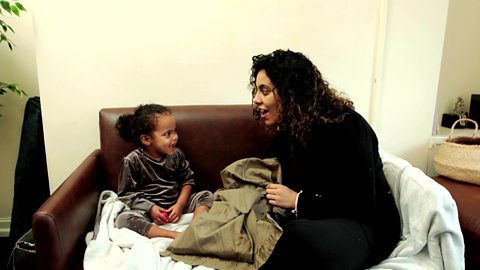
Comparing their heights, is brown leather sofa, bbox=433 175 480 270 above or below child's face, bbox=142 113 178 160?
below

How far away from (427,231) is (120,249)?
3.19ft

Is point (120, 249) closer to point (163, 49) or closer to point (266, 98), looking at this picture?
point (266, 98)

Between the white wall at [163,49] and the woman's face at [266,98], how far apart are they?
0.47 metres

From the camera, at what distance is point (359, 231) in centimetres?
104

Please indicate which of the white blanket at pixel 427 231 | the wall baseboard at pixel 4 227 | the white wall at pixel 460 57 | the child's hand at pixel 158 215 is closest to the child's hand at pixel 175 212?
the child's hand at pixel 158 215

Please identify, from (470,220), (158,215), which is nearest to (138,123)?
(158,215)

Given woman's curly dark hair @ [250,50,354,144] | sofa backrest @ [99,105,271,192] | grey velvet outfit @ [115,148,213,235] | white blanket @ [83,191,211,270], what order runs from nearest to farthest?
white blanket @ [83,191,211,270]
woman's curly dark hair @ [250,50,354,144]
grey velvet outfit @ [115,148,213,235]
sofa backrest @ [99,105,271,192]

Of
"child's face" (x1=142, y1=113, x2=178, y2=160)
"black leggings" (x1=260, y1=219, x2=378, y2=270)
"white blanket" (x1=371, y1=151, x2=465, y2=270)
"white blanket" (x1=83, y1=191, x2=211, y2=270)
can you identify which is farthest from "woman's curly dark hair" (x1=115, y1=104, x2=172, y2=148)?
"white blanket" (x1=371, y1=151, x2=465, y2=270)

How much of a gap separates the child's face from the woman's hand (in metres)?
0.47

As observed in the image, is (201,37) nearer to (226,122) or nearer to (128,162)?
(226,122)

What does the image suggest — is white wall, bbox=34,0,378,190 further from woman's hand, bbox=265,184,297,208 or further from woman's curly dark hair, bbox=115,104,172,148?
woman's hand, bbox=265,184,297,208

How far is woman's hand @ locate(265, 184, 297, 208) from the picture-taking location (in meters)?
1.22

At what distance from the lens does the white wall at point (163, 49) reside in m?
1.55

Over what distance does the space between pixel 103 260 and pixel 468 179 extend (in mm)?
1605
